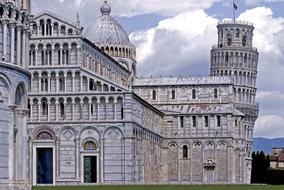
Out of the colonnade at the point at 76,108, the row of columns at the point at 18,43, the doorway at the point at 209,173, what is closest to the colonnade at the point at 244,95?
the doorway at the point at 209,173

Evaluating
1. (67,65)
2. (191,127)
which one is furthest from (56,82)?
(191,127)

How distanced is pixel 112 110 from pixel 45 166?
910cm

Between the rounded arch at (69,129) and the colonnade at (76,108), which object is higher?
the colonnade at (76,108)

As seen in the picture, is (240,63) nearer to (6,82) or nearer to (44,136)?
(44,136)

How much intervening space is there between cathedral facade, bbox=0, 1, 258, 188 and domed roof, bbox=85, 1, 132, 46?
0.14 meters

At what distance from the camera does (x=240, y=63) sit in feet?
458

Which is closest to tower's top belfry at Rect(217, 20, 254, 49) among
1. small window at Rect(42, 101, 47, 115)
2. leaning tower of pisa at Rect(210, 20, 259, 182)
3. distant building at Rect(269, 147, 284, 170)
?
leaning tower of pisa at Rect(210, 20, 259, 182)

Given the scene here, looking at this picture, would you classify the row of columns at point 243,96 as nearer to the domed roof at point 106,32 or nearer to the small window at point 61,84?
the domed roof at point 106,32

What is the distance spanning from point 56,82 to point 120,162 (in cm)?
1050

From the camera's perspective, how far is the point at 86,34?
12419 centimetres

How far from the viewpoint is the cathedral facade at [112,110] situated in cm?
5537

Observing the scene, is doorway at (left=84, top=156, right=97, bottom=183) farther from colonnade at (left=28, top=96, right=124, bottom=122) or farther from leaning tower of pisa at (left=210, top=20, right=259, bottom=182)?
leaning tower of pisa at (left=210, top=20, right=259, bottom=182)

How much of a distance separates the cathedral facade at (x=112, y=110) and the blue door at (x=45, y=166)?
10 cm

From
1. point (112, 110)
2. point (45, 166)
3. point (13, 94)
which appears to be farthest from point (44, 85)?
point (13, 94)
